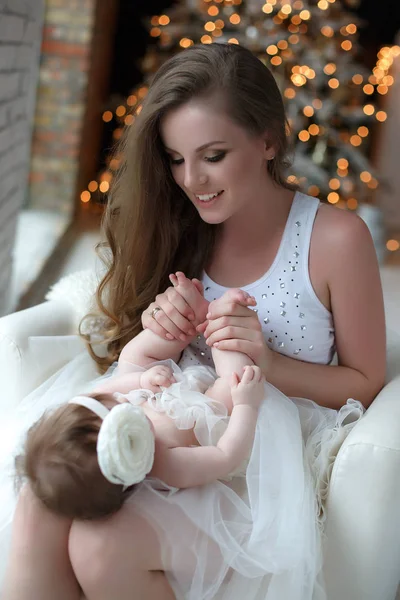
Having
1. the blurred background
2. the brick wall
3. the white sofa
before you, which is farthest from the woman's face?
the blurred background

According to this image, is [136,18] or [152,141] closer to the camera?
[152,141]

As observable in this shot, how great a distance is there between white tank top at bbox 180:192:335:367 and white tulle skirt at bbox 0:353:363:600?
27 centimetres

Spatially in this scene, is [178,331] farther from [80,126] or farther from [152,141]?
[80,126]

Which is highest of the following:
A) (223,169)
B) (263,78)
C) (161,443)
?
(263,78)

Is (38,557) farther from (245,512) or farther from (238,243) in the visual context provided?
(238,243)

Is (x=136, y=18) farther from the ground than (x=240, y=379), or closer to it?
farther from the ground

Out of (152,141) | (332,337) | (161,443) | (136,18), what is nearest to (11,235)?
(152,141)

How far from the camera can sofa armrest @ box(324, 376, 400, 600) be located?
1284 mm

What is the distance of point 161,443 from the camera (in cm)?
130

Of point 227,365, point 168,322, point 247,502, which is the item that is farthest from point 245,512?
point 168,322

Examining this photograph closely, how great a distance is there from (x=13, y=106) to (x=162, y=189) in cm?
106

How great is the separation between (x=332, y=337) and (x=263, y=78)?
0.57 m

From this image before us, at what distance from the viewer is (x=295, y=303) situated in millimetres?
1713

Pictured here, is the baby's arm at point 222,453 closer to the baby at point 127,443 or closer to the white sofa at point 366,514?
the baby at point 127,443
